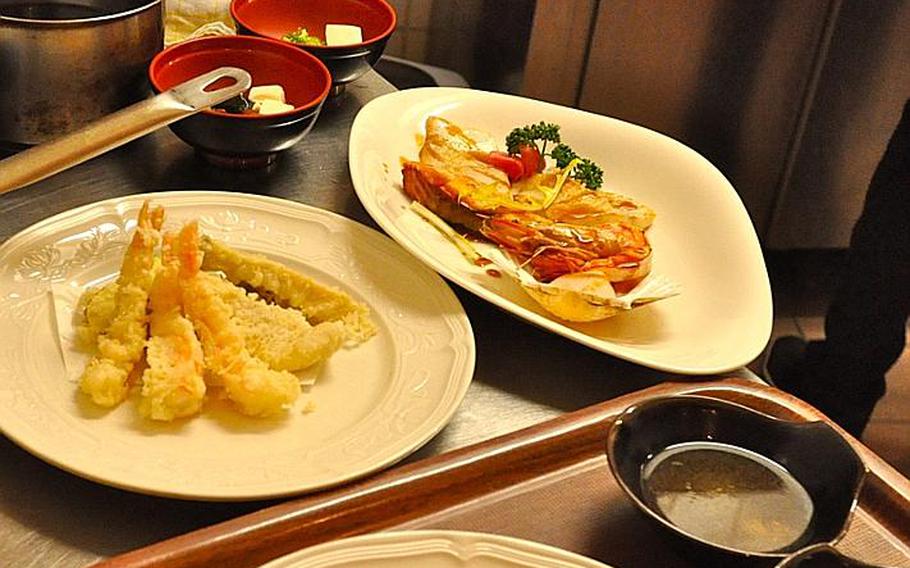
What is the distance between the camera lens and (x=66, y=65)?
1373 mm

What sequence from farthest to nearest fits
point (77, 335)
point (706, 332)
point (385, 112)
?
point (385, 112) → point (706, 332) → point (77, 335)

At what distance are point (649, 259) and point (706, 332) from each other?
0.44ft

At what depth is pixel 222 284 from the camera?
1.14 meters

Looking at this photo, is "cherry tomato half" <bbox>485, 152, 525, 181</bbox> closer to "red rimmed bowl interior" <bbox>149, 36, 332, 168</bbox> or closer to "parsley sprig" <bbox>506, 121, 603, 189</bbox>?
"parsley sprig" <bbox>506, 121, 603, 189</bbox>

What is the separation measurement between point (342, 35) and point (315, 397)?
807 millimetres

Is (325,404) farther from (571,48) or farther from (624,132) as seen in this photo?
(571,48)

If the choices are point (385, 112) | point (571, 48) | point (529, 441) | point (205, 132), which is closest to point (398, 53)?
point (571, 48)

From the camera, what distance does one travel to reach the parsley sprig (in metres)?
1.52

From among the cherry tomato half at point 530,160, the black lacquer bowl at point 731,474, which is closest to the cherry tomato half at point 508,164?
the cherry tomato half at point 530,160

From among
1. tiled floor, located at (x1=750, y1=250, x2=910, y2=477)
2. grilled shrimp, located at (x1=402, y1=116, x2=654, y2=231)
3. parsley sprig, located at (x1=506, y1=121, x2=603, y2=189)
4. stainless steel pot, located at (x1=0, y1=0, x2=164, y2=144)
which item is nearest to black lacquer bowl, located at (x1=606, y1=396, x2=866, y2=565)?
grilled shrimp, located at (x1=402, y1=116, x2=654, y2=231)

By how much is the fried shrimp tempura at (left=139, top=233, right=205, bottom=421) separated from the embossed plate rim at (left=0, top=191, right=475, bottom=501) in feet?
0.08

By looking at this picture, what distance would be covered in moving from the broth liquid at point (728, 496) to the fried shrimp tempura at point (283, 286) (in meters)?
0.36

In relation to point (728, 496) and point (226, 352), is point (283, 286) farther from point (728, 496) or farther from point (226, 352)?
point (728, 496)

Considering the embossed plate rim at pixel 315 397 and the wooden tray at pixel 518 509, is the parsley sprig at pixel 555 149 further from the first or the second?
the wooden tray at pixel 518 509
